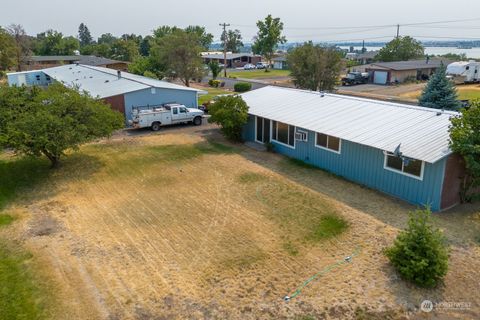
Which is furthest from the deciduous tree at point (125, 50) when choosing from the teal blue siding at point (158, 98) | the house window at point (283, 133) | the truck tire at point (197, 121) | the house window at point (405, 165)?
the house window at point (405, 165)

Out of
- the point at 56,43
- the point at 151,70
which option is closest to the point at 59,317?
the point at 151,70

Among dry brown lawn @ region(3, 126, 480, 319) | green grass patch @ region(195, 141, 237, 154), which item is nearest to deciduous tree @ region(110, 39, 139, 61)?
green grass patch @ region(195, 141, 237, 154)

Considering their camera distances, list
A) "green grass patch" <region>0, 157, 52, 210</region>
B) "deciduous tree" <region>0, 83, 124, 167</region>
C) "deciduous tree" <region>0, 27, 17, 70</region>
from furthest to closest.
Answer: "deciduous tree" <region>0, 27, 17, 70</region> < "deciduous tree" <region>0, 83, 124, 167</region> < "green grass patch" <region>0, 157, 52, 210</region>

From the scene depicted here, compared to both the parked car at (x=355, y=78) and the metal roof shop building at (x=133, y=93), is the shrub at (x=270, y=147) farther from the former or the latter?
the parked car at (x=355, y=78)

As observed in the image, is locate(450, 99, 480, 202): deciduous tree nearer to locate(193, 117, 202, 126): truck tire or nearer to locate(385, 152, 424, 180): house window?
locate(385, 152, 424, 180): house window

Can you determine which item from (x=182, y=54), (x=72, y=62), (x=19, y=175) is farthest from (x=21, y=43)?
(x=19, y=175)

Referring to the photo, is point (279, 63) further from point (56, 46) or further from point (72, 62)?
point (56, 46)
